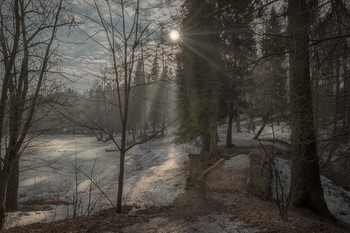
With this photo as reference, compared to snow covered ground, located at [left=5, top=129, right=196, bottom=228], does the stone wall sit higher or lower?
higher

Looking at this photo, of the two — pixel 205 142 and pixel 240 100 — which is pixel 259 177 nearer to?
pixel 240 100

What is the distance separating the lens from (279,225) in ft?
14.0

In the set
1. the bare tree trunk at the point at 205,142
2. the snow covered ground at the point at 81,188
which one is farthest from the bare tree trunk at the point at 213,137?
the snow covered ground at the point at 81,188

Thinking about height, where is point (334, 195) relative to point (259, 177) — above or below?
below

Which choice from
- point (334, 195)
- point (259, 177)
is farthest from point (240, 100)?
point (334, 195)

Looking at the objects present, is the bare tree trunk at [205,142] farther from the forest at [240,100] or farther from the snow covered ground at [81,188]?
the forest at [240,100]

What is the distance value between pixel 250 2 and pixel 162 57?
289 centimetres

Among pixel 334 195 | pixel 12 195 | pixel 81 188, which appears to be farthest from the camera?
pixel 81 188

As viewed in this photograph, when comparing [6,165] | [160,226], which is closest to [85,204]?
A: [6,165]

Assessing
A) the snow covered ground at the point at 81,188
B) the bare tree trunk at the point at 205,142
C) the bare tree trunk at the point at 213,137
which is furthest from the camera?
the bare tree trunk at the point at 205,142

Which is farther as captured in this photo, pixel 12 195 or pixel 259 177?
pixel 12 195

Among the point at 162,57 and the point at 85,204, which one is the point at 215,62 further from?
the point at 85,204

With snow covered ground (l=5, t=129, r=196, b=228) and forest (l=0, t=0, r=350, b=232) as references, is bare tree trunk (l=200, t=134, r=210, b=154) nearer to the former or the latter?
snow covered ground (l=5, t=129, r=196, b=228)

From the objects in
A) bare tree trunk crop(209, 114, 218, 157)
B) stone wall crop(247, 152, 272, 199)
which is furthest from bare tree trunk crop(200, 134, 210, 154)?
stone wall crop(247, 152, 272, 199)
